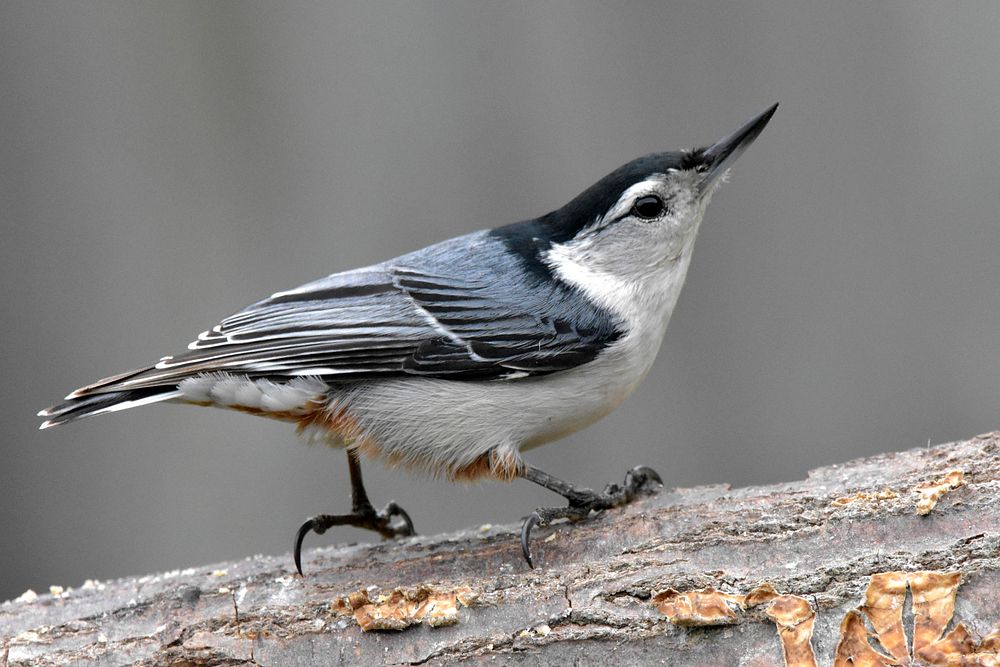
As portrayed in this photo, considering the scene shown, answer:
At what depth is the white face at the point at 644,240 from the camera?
2396 mm

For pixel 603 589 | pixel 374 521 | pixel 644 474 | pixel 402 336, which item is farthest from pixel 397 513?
pixel 603 589

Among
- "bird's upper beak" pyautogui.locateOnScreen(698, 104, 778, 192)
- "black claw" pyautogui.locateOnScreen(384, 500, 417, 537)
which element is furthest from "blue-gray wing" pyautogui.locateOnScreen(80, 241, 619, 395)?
"black claw" pyautogui.locateOnScreen(384, 500, 417, 537)

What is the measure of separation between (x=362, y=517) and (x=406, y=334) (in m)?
0.62

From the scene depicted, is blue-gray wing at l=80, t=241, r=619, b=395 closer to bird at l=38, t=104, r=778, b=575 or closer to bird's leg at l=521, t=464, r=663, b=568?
bird at l=38, t=104, r=778, b=575

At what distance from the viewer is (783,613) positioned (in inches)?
65.6

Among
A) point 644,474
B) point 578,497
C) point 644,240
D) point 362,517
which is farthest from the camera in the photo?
point 362,517

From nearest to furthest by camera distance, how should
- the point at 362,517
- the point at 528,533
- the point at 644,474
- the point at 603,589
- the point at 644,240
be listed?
the point at 603,589 → the point at 528,533 → the point at 644,474 → the point at 644,240 → the point at 362,517

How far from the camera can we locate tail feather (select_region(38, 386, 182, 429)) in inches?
87.2

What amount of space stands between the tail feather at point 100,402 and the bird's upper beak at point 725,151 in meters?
1.40

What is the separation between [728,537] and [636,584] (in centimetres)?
21

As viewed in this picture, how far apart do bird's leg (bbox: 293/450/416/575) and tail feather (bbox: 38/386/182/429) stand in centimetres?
49

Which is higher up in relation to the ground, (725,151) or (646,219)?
(725,151)

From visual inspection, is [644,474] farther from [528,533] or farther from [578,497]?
[528,533]

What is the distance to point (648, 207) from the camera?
2406mm
